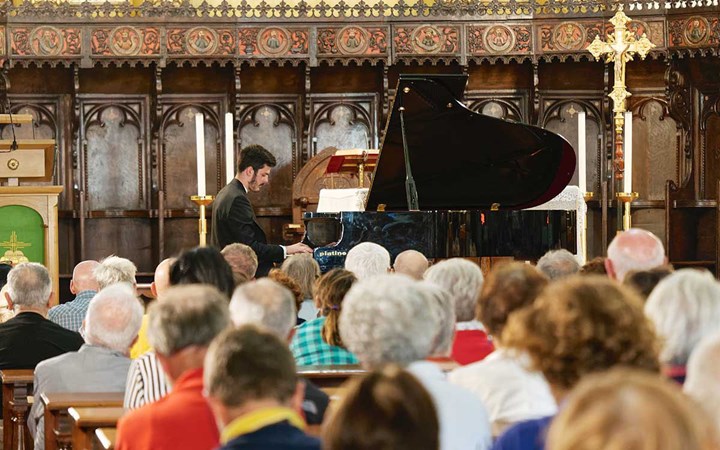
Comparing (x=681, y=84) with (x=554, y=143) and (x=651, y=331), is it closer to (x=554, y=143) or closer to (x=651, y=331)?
(x=554, y=143)

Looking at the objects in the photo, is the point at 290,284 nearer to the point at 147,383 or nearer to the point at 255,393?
the point at 147,383

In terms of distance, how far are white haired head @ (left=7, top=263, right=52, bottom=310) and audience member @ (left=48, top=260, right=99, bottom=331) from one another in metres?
0.86

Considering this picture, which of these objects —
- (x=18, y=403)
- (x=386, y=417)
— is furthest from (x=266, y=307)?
(x=18, y=403)

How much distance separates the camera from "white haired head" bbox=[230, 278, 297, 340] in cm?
399

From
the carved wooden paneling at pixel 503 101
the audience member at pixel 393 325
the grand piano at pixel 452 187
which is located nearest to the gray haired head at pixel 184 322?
the audience member at pixel 393 325

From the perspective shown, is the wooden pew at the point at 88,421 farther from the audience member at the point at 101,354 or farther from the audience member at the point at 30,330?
the audience member at the point at 30,330

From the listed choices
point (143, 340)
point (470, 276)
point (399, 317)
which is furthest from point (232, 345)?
point (143, 340)

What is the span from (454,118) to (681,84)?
16.6ft

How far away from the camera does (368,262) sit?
23.4 ft

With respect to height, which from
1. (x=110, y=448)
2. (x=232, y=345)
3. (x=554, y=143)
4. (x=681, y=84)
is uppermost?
(x=681, y=84)

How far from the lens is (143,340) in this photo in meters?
5.39

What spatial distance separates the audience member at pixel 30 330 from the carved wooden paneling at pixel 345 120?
7.80 m

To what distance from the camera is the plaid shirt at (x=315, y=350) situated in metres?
5.13

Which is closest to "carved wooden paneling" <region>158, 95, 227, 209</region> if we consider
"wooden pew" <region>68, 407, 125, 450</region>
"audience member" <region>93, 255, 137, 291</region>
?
"audience member" <region>93, 255, 137, 291</region>
